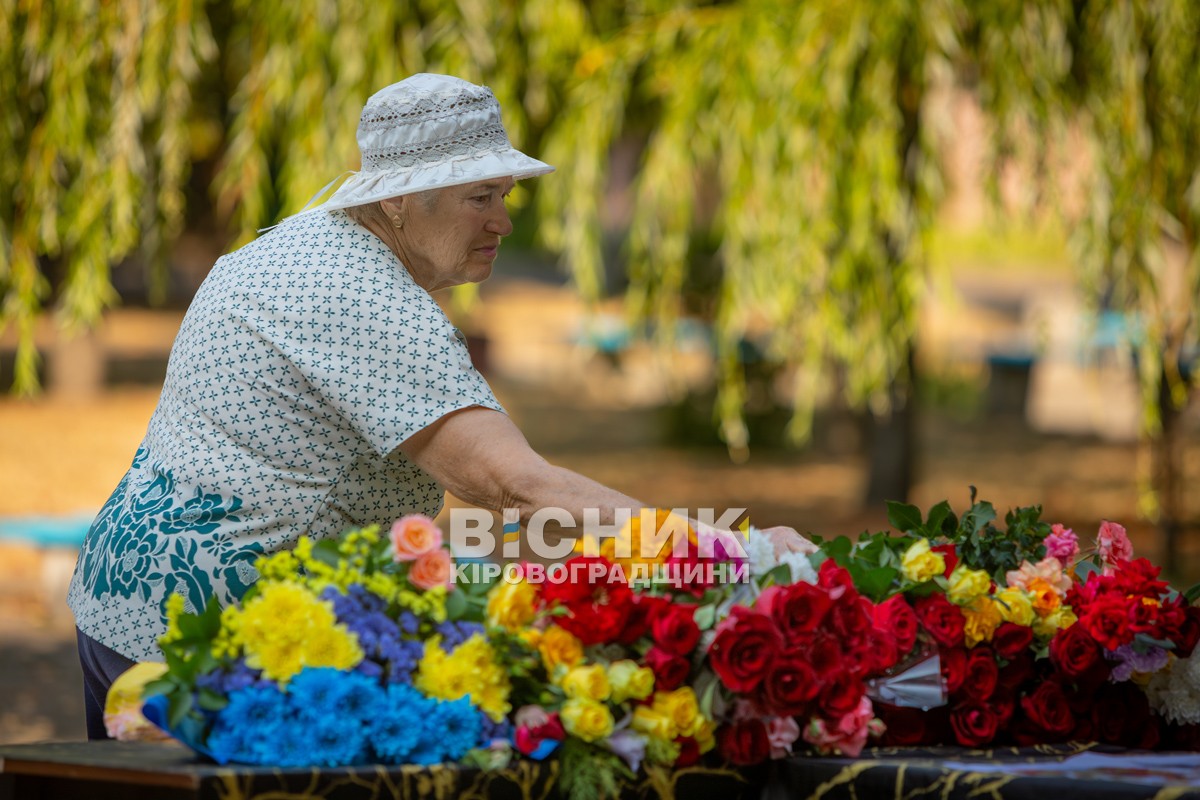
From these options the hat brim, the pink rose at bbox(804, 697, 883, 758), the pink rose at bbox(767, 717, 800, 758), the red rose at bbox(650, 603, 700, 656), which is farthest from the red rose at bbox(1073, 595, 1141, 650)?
the hat brim

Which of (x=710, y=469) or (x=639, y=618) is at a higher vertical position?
(x=710, y=469)

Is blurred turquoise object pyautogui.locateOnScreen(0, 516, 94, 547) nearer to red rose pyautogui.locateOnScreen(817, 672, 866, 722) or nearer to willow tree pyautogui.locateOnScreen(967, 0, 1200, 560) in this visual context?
willow tree pyautogui.locateOnScreen(967, 0, 1200, 560)

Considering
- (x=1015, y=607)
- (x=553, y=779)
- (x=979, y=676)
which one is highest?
(x=1015, y=607)

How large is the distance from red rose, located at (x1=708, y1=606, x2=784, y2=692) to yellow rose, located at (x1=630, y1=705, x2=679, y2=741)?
10cm

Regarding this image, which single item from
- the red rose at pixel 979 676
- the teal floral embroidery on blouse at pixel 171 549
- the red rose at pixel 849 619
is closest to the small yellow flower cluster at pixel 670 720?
the red rose at pixel 849 619

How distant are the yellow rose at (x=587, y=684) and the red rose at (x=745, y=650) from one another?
0.16 meters

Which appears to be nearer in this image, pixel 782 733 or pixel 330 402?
pixel 782 733

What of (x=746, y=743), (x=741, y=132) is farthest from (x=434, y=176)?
(x=741, y=132)

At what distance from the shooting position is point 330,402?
224 cm

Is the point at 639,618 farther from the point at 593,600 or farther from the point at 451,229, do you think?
the point at 451,229

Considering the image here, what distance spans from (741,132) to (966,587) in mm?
3866

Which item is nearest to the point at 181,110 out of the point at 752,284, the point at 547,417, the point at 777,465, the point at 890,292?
the point at 752,284

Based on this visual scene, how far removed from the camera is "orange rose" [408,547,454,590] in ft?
6.54

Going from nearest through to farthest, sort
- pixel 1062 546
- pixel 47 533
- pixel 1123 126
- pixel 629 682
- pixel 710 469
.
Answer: pixel 629 682
pixel 1062 546
pixel 1123 126
pixel 47 533
pixel 710 469
